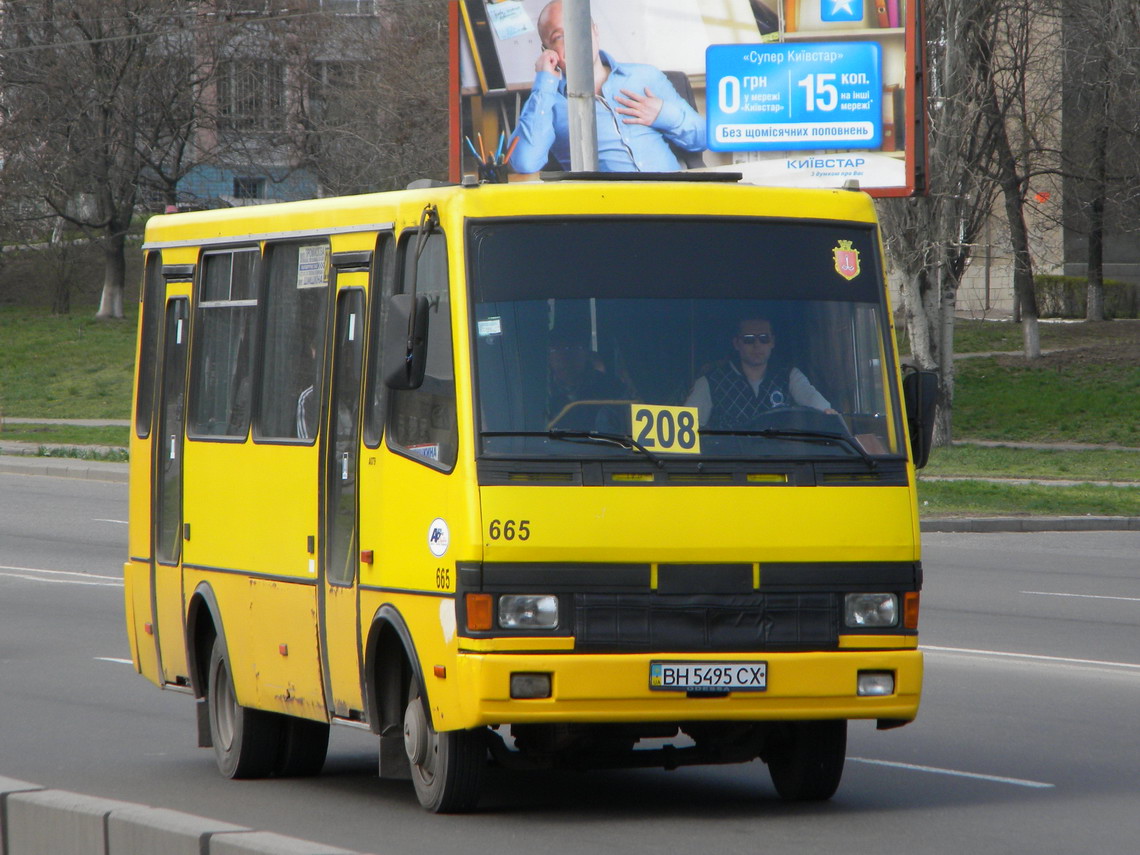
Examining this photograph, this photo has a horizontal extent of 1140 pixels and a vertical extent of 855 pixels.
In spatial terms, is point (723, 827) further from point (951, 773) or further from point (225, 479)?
point (225, 479)

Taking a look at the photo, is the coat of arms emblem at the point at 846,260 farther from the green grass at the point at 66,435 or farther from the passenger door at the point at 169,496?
the green grass at the point at 66,435

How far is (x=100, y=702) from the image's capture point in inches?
432

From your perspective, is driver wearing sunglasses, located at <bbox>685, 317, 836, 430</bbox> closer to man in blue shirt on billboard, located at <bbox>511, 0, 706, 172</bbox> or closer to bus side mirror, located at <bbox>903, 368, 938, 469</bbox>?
bus side mirror, located at <bbox>903, 368, 938, 469</bbox>

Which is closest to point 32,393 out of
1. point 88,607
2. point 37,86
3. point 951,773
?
point 37,86

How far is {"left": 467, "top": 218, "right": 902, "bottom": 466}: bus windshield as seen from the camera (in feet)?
23.4

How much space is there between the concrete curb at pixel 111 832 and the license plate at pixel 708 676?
1605 millimetres

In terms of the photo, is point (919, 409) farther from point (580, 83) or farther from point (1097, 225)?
point (1097, 225)

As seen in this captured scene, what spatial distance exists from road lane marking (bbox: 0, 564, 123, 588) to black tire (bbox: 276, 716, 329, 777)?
8.70 metres

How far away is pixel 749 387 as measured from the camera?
7316 mm

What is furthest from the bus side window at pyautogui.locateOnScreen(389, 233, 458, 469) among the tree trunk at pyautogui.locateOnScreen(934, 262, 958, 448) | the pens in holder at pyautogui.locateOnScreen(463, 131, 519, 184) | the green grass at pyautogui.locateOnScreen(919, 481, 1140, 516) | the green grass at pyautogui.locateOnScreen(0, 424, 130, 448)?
the tree trunk at pyautogui.locateOnScreen(934, 262, 958, 448)

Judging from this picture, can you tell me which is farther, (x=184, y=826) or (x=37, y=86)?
(x=37, y=86)

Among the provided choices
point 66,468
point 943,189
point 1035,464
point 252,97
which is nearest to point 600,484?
point 66,468

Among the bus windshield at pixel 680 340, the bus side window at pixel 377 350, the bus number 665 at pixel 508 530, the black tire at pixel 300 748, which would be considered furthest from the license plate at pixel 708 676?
the black tire at pixel 300 748

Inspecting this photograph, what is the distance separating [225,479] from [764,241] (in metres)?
2.81
